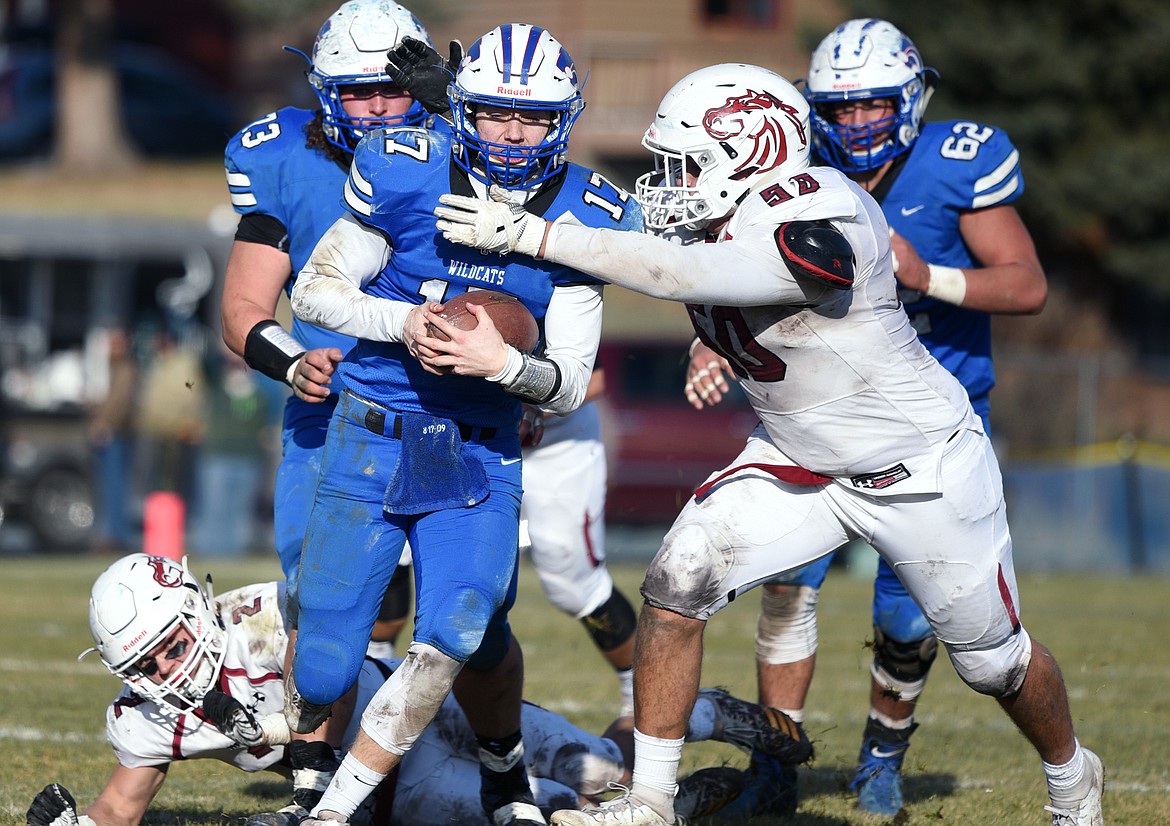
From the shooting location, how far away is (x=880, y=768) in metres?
4.89

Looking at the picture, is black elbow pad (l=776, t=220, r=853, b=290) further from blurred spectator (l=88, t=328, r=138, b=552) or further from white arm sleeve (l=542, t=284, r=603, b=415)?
blurred spectator (l=88, t=328, r=138, b=552)

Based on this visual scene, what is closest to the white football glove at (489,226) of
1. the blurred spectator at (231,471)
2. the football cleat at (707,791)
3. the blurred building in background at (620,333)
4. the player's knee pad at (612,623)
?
the football cleat at (707,791)

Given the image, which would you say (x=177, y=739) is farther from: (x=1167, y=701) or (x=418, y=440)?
(x=1167, y=701)

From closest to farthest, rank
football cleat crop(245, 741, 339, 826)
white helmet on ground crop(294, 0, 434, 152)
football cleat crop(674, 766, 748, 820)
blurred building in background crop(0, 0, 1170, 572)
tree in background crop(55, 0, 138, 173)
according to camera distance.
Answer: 1. football cleat crop(245, 741, 339, 826)
2. football cleat crop(674, 766, 748, 820)
3. white helmet on ground crop(294, 0, 434, 152)
4. blurred building in background crop(0, 0, 1170, 572)
5. tree in background crop(55, 0, 138, 173)

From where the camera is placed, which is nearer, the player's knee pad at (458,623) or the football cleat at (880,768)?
the player's knee pad at (458,623)

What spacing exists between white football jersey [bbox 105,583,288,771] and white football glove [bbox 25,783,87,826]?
193 millimetres

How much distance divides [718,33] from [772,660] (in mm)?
21802

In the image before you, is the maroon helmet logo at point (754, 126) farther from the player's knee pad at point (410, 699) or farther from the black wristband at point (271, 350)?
the player's knee pad at point (410, 699)

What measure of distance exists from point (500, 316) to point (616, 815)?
4.00 feet

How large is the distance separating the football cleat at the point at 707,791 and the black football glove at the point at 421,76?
6.58 ft

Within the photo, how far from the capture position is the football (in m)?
3.71

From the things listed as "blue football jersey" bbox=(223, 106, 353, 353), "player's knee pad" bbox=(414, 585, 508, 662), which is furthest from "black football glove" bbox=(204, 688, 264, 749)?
"blue football jersey" bbox=(223, 106, 353, 353)

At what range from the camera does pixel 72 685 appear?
679 centimetres

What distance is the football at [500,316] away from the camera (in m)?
3.71
